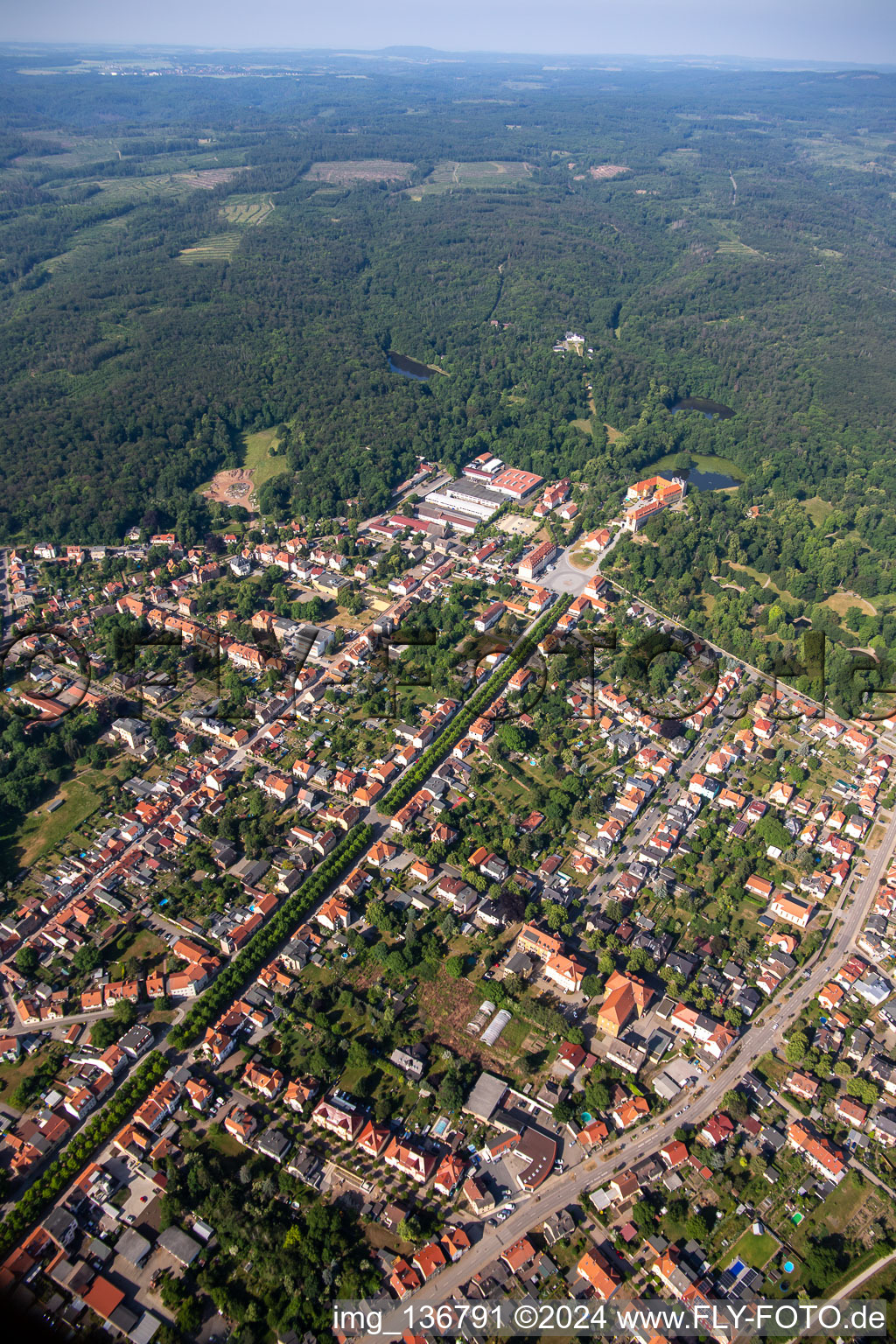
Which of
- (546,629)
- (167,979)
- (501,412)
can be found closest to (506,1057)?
(167,979)

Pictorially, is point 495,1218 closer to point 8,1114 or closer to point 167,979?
point 167,979

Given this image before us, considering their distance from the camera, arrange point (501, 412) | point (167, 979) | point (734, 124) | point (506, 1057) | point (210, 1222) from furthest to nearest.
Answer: point (734, 124), point (501, 412), point (167, 979), point (506, 1057), point (210, 1222)

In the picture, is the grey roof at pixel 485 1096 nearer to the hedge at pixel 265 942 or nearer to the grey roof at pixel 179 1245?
the grey roof at pixel 179 1245

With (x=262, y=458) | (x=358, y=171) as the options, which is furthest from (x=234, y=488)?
(x=358, y=171)

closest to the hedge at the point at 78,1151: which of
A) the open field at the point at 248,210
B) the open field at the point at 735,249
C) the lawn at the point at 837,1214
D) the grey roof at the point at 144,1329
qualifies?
the grey roof at the point at 144,1329

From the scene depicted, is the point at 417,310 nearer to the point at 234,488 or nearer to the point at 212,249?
the point at 212,249

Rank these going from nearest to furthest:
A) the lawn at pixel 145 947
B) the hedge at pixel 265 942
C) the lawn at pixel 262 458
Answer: the hedge at pixel 265 942 < the lawn at pixel 145 947 < the lawn at pixel 262 458

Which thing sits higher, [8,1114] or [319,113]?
[319,113]
